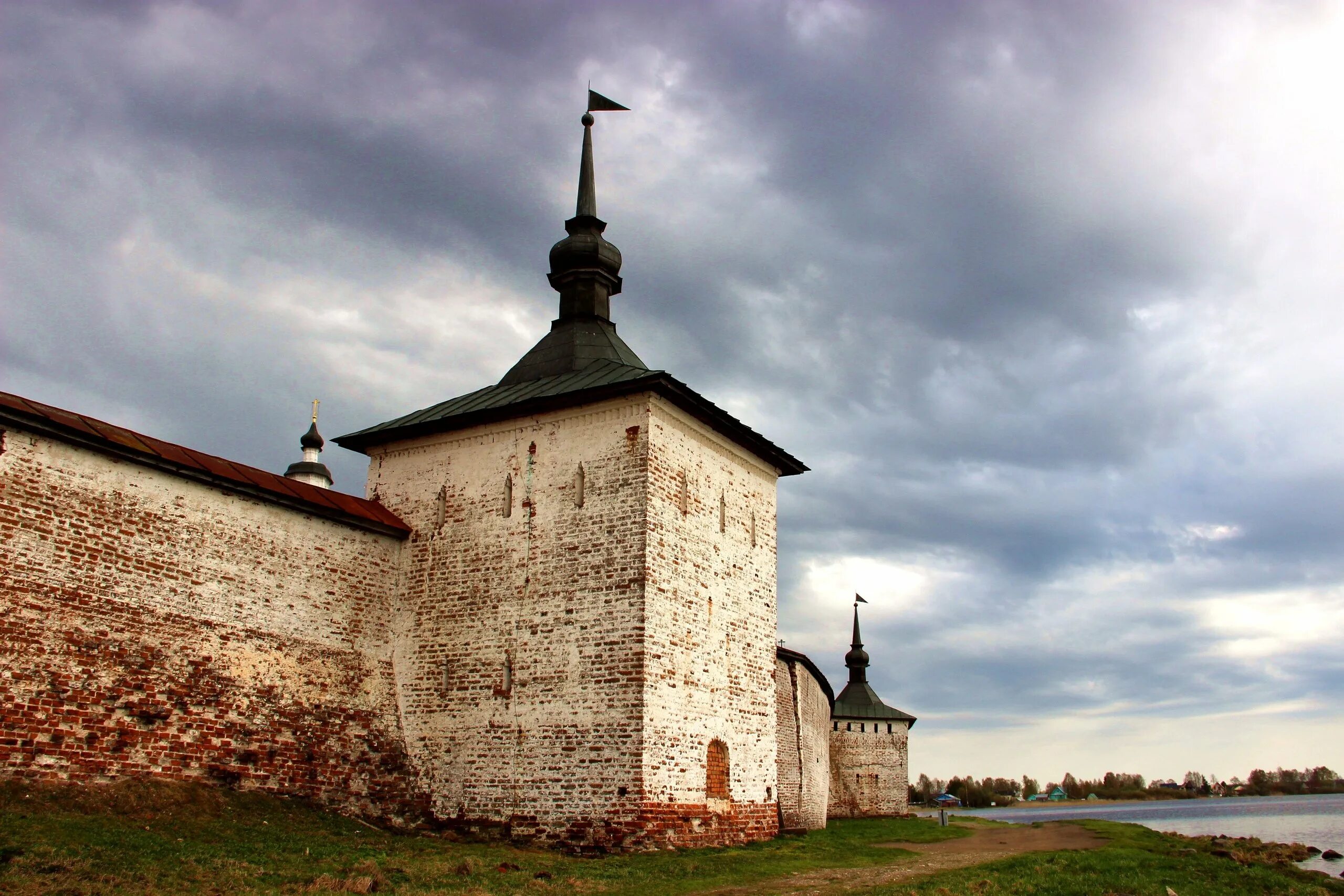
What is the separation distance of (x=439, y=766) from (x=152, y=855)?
600 centimetres

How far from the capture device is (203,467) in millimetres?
14031

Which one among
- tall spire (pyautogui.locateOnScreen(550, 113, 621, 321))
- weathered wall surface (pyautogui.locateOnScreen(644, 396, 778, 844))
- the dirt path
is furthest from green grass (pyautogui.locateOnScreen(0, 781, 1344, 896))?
tall spire (pyautogui.locateOnScreen(550, 113, 621, 321))

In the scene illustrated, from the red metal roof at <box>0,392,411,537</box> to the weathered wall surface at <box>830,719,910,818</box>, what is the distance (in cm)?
2355

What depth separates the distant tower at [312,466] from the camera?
35.0m

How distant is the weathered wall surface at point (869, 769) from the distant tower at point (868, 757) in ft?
0.06

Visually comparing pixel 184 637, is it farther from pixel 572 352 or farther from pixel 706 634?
pixel 572 352

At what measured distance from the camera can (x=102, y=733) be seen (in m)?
11.9


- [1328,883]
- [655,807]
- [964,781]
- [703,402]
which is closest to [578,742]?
[655,807]

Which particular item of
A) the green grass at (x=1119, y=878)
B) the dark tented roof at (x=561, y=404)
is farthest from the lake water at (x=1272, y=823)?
the dark tented roof at (x=561, y=404)

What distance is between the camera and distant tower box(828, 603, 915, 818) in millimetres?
35781

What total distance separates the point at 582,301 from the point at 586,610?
7567 millimetres

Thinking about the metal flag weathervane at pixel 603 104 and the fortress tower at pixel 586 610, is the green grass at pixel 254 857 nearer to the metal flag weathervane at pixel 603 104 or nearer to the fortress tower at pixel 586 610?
the fortress tower at pixel 586 610

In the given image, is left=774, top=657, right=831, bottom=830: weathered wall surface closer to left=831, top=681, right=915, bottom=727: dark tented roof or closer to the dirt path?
the dirt path

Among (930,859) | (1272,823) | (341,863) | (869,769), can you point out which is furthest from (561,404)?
(1272,823)
